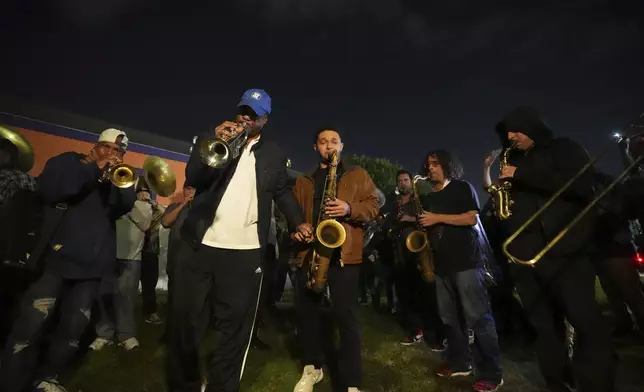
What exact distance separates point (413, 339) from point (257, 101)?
469 cm

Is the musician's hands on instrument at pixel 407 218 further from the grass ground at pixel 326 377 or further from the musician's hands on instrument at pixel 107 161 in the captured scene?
the musician's hands on instrument at pixel 107 161

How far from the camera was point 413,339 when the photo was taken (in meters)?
6.08

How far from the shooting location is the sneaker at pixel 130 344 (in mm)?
5434

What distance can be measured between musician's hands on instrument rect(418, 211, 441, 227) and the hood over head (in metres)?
1.35

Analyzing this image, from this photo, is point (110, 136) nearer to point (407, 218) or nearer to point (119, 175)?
point (119, 175)

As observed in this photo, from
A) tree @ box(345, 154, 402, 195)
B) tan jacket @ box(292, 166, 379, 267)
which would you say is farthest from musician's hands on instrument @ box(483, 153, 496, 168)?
tree @ box(345, 154, 402, 195)

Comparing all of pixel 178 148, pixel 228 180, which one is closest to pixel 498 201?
pixel 228 180

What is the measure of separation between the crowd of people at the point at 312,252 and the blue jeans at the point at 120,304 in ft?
4.75

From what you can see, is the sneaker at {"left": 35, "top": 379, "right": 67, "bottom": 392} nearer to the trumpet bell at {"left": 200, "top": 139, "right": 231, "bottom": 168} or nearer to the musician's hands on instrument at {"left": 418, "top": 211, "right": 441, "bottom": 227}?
the trumpet bell at {"left": 200, "top": 139, "right": 231, "bottom": 168}

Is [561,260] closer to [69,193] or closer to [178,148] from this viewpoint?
[69,193]

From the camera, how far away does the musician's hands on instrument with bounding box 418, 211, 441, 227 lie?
458 centimetres

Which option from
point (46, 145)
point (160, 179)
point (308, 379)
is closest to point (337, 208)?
point (308, 379)

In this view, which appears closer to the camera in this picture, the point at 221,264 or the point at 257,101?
the point at 221,264

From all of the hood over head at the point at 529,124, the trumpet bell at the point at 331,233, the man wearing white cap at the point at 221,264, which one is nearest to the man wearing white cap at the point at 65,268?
the man wearing white cap at the point at 221,264
